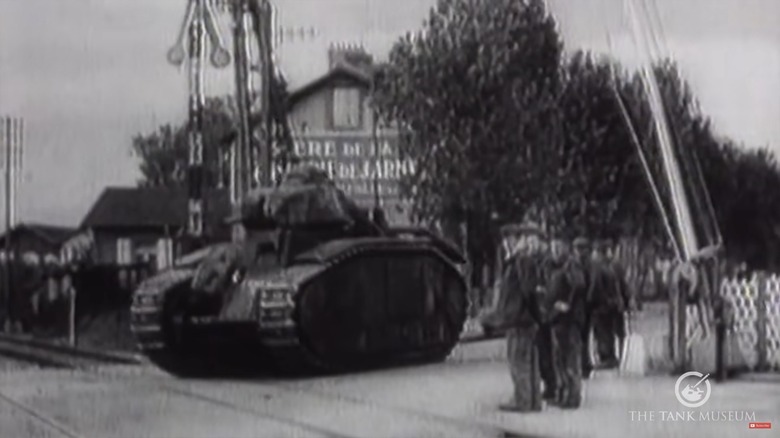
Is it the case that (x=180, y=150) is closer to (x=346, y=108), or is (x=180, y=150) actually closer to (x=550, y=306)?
(x=346, y=108)

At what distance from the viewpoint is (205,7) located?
15.9 ft

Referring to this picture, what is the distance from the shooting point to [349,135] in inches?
189

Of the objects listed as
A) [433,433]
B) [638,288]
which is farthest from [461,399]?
[638,288]

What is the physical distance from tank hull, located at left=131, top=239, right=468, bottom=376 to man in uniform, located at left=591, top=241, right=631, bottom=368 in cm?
32

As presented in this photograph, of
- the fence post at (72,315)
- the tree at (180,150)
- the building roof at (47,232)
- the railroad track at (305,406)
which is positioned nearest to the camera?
the railroad track at (305,406)

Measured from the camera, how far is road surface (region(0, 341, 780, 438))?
4711mm

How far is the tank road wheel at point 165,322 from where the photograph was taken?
16.5 feet

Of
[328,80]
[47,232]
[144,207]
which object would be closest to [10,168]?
[47,232]

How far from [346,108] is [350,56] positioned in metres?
0.16

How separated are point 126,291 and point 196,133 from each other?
0.47m

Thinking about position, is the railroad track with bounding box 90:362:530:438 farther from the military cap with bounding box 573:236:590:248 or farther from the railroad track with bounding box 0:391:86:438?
the military cap with bounding box 573:236:590:248

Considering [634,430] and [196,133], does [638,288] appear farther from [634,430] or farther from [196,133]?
[196,133]

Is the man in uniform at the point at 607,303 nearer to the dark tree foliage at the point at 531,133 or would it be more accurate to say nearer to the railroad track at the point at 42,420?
the dark tree foliage at the point at 531,133

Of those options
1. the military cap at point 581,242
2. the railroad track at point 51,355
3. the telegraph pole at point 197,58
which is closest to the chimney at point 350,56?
the telegraph pole at point 197,58
